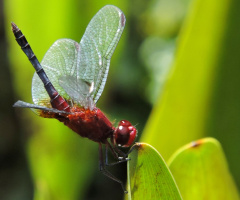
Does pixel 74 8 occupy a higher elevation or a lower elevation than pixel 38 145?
higher

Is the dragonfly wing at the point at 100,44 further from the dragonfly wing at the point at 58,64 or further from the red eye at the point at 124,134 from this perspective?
the red eye at the point at 124,134

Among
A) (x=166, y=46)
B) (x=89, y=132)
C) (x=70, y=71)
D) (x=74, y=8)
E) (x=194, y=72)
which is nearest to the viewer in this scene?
(x=89, y=132)

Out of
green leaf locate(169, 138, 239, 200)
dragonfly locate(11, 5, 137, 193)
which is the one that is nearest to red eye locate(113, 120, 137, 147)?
dragonfly locate(11, 5, 137, 193)

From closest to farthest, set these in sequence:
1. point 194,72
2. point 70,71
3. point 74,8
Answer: point 70,71 < point 194,72 < point 74,8

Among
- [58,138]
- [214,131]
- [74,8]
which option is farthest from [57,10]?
[214,131]

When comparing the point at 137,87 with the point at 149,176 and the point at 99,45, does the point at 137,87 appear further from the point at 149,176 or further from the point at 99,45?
the point at 149,176

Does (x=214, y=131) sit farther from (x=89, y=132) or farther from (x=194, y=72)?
(x=89, y=132)

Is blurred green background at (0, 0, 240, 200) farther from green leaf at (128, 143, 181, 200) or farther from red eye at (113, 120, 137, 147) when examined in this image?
green leaf at (128, 143, 181, 200)
